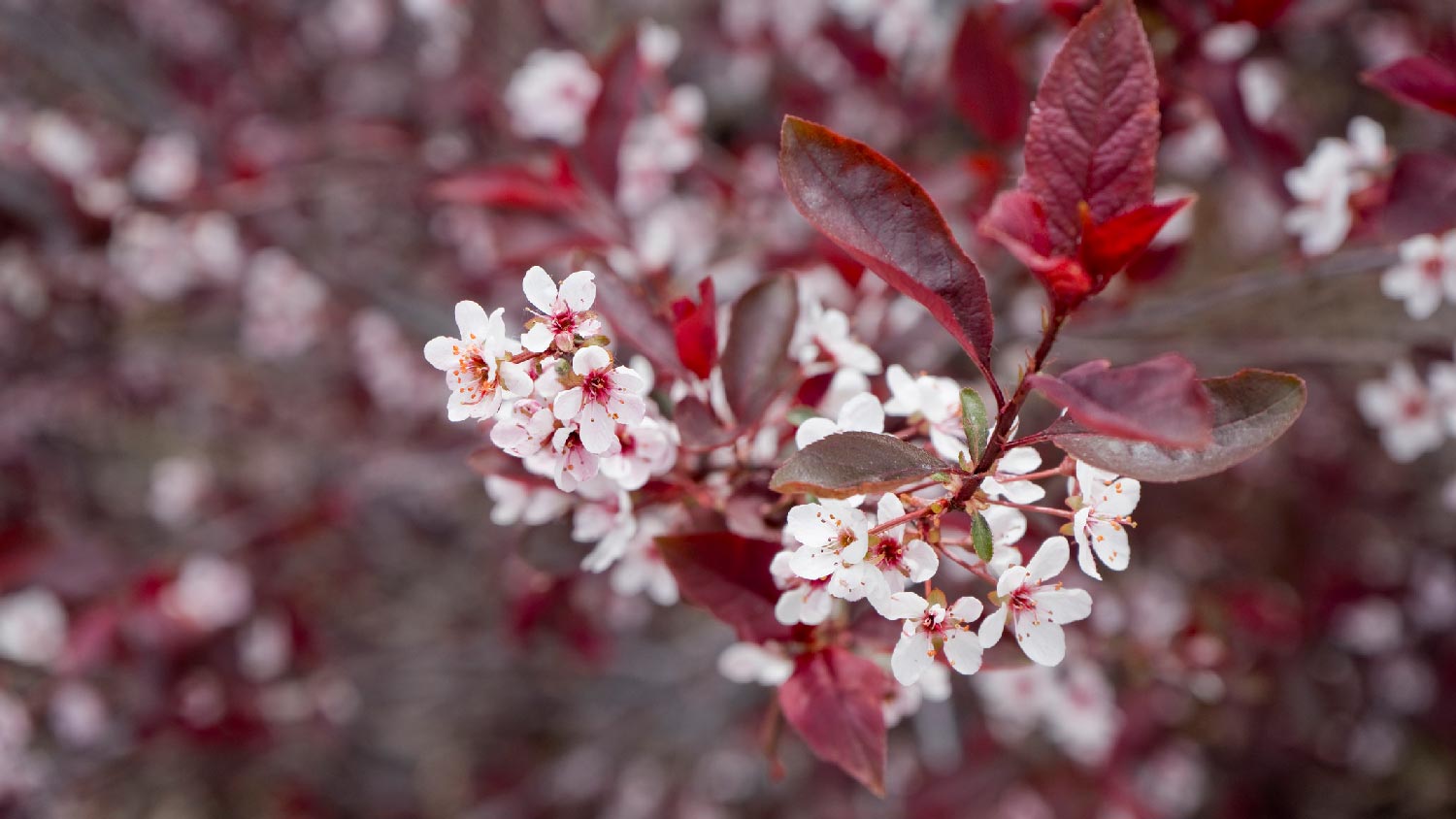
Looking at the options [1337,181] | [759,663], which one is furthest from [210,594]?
[1337,181]

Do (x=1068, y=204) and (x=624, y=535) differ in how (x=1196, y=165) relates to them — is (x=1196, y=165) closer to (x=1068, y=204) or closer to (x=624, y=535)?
(x=1068, y=204)

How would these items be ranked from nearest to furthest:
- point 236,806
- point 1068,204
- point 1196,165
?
1. point 1068,204
2. point 1196,165
3. point 236,806

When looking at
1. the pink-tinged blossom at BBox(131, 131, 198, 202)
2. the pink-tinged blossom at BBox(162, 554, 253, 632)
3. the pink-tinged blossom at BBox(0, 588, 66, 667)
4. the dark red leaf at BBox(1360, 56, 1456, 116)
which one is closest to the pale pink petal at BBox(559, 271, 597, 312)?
the dark red leaf at BBox(1360, 56, 1456, 116)

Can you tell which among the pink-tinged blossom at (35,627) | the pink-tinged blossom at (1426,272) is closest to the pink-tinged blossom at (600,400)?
the pink-tinged blossom at (1426,272)

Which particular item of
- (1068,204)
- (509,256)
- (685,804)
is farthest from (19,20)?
(685,804)

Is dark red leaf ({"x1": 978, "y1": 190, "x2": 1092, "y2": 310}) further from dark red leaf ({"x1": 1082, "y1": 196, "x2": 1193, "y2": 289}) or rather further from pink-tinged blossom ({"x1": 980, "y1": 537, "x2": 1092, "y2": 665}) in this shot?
pink-tinged blossom ({"x1": 980, "y1": 537, "x2": 1092, "y2": 665})

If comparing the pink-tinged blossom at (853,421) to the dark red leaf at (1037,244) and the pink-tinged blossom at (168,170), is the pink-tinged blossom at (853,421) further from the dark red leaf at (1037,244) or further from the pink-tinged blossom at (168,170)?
the pink-tinged blossom at (168,170)
